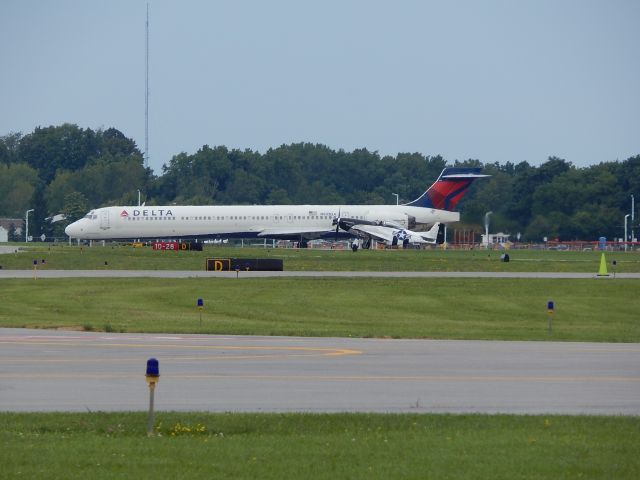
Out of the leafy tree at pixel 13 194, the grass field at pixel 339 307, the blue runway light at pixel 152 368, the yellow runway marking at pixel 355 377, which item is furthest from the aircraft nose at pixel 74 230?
the blue runway light at pixel 152 368

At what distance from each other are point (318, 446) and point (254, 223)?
84528mm

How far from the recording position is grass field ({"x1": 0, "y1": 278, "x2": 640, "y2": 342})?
32094 mm

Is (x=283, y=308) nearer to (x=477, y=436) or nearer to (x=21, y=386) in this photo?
(x=21, y=386)

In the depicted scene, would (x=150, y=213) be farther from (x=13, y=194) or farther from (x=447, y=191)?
(x=13, y=194)

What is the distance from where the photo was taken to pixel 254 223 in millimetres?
98375

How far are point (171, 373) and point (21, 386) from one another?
9.38 ft

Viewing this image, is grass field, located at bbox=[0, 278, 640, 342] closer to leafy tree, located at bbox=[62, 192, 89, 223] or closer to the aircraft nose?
the aircraft nose

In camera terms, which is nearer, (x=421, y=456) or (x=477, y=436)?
(x=421, y=456)

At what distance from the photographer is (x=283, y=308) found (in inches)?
1577

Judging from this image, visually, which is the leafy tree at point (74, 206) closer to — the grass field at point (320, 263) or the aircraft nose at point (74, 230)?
the aircraft nose at point (74, 230)

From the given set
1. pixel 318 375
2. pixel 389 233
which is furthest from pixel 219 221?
pixel 318 375

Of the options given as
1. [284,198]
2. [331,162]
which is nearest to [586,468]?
[284,198]

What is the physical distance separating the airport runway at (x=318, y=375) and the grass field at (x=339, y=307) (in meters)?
3.68

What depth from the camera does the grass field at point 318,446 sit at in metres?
12.7
